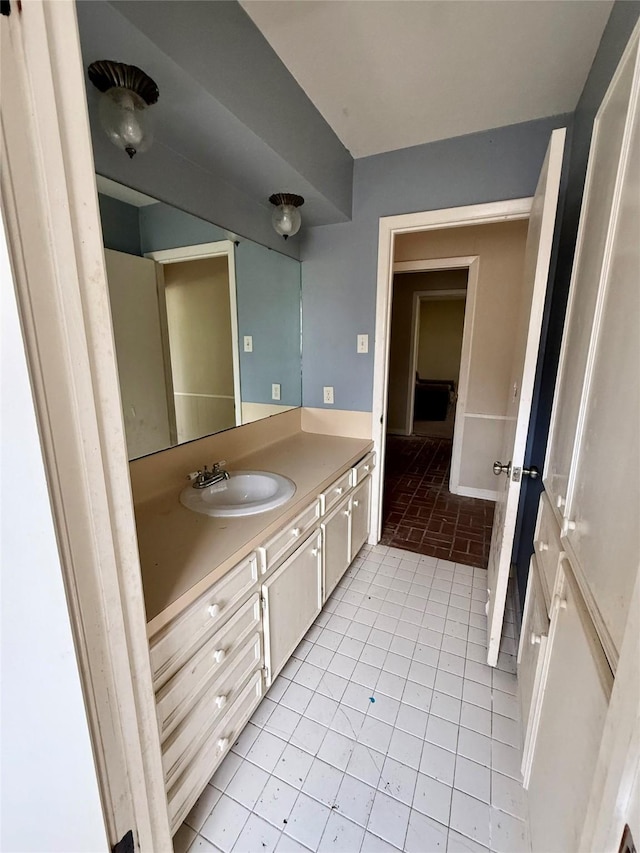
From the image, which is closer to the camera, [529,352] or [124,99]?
[124,99]

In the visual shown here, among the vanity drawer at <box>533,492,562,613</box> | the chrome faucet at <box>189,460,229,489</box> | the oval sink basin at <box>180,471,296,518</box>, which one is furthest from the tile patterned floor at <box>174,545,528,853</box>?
the chrome faucet at <box>189,460,229,489</box>

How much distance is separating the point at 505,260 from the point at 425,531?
232cm

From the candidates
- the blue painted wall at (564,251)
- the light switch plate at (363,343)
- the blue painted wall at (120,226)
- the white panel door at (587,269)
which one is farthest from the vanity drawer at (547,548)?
the blue painted wall at (120,226)

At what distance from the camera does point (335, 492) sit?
1800 millimetres

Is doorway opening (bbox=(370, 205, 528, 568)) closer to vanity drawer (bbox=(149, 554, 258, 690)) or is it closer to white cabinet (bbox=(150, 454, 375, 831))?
white cabinet (bbox=(150, 454, 375, 831))

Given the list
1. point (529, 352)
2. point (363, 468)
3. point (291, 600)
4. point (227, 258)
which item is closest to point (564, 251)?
point (529, 352)

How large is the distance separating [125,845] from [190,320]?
1.67m

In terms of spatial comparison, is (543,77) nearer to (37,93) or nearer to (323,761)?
(37,93)

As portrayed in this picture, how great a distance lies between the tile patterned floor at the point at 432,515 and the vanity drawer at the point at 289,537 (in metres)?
1.24

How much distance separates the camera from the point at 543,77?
145 centimetres

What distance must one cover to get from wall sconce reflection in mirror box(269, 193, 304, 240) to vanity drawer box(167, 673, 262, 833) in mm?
1952

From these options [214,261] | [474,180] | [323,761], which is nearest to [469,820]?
[323,761]

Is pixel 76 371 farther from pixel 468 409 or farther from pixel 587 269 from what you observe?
pixel 468 409

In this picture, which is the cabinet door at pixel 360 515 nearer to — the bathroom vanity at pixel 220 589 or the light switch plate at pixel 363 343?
the bathroom vanity at pixel 220 589
